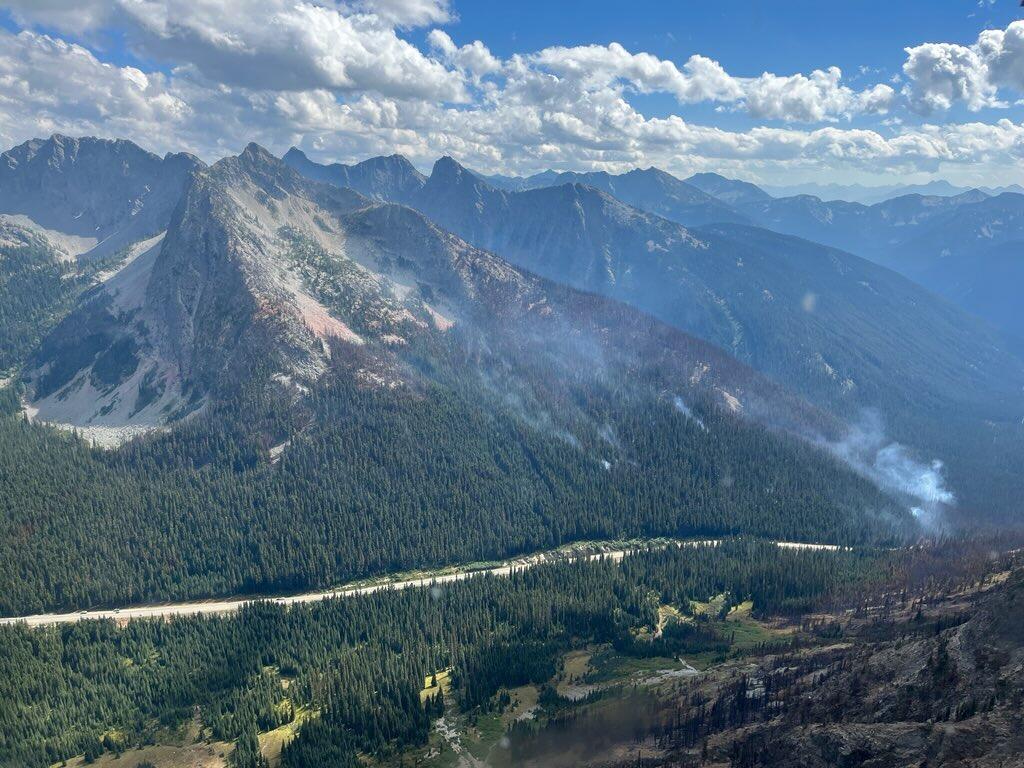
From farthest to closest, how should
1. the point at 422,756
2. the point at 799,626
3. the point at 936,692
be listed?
the point at 799,626, the point at 422,756, the point at 936,692

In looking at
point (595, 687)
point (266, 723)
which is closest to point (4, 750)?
point (266, 723)

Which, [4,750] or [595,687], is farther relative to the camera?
[595,687]

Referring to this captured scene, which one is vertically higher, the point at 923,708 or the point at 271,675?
the point at 923,708

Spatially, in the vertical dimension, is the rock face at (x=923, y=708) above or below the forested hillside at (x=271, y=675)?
above

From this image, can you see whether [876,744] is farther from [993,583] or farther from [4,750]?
[4,750]

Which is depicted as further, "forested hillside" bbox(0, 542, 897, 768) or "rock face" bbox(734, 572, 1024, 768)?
"forested hillside" bbox(0, 542, 897, 768)

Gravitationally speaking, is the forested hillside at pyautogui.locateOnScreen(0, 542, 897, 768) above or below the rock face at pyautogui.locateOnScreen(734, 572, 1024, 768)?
below

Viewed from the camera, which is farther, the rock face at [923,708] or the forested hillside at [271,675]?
the forested hillside at [271,675]

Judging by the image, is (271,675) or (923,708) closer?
(923,708)

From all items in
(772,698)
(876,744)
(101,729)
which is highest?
(876,744)

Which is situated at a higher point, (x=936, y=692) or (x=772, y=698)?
(x=936, y=692)

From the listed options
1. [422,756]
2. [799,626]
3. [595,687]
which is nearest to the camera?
[422,756]
